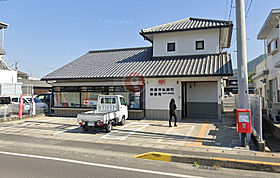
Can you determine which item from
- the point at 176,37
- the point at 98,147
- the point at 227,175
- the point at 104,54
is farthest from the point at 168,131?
the point at 104,54

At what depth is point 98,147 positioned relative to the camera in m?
7.79

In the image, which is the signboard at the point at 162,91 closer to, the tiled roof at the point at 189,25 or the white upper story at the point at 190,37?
the white upper story at the point at 190,37

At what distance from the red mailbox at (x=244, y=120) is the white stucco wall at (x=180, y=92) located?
5.31 meters

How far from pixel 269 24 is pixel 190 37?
4928 mm

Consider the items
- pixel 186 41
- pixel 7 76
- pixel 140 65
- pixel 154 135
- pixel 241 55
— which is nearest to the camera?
pixel 241 55

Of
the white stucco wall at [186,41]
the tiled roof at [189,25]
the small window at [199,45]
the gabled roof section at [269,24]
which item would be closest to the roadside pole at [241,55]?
the gabled roof section at [269,24]

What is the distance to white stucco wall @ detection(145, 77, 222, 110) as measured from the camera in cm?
1339

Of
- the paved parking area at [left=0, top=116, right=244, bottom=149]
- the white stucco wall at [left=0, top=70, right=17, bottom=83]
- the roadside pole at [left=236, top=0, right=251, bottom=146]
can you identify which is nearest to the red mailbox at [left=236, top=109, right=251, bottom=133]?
the roadside pole at [left=236, top=0, right=251, bottom=146]

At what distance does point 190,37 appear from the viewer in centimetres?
1519

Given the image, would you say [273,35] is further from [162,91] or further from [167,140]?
Result: [167,140]

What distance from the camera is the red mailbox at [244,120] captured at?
723cm

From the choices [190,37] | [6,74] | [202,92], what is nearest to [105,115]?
[202,92]

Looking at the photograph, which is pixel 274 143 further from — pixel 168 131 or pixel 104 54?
pixel 104 54

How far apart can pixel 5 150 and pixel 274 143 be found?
10025mm
